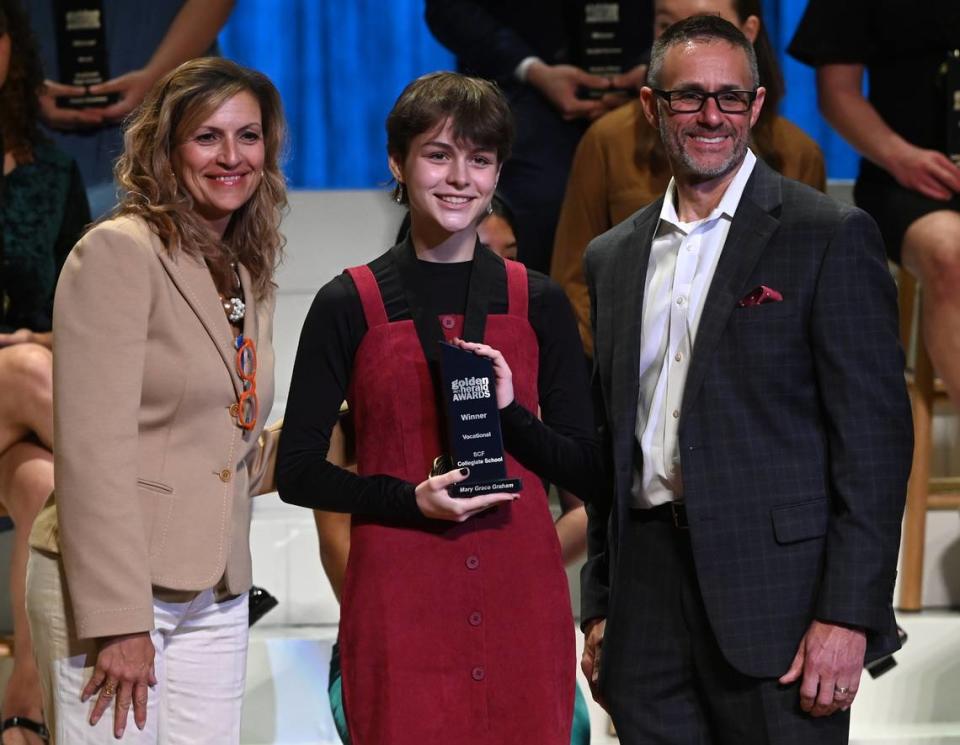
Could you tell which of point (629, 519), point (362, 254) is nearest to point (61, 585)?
point (629, 519)

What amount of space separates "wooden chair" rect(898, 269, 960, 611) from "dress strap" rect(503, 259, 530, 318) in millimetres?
1642

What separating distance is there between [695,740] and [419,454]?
61 centimetres

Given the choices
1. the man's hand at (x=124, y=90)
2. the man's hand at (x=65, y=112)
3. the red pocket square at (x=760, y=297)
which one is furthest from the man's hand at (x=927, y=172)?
the man's hand at (x=65, y=112)

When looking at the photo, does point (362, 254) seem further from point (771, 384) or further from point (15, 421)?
point (771, 384)

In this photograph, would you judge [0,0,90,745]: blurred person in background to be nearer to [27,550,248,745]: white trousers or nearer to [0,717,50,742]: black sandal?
[0,717,50,742]: black sandal

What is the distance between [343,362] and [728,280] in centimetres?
56

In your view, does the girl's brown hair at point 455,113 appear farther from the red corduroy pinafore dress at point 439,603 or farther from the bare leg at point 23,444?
the bare leg at point 23,444

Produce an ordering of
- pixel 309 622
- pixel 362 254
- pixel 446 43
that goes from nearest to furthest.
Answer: pixel 309 622
pixel 446 43
pixel 362 254

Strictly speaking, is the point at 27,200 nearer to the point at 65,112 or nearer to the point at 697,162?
the point at 65,112

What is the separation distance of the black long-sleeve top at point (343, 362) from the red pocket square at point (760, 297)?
0.26m

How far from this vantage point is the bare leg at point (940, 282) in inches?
129

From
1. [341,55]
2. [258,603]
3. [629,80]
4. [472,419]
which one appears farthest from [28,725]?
[341,55]

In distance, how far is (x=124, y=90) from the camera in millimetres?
3924

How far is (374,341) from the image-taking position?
6.82 ft
